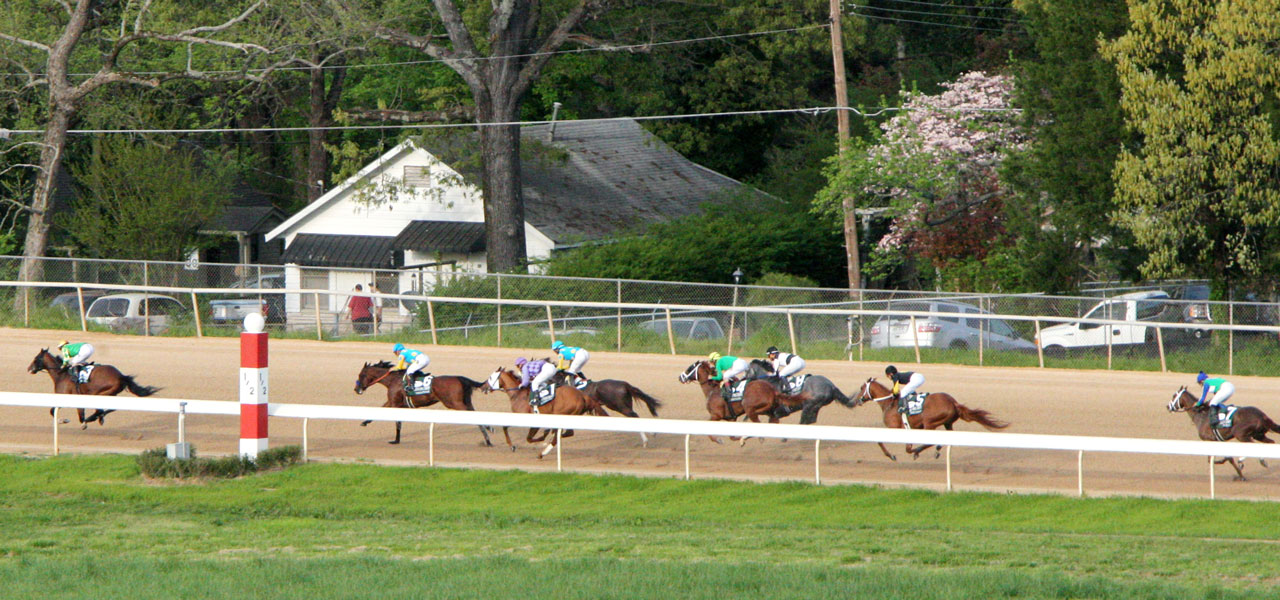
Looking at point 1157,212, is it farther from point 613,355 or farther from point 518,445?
point 518,445

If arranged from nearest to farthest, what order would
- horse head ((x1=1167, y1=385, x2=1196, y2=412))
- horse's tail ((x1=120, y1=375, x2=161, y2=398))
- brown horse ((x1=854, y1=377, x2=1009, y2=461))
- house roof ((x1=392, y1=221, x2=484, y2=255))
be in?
1. horse head ((x1=1167, y1=385, x2=1196, y2=412))
2. brown horse ((x1=854, y1=377, x2=1009, y2=461))
3. horse's tail ((x1=120, y1=375, x2=161, y2=398))
4. house roof ((x1=392, y1=221, x2=484, y2=255))

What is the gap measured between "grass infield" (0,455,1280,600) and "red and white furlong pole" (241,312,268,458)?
15.9 inches

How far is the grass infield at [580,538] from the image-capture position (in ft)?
23.4

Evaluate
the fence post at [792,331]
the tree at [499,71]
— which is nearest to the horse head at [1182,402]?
the fence post at [792,331]

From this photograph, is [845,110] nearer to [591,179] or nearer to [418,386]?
[591,179]

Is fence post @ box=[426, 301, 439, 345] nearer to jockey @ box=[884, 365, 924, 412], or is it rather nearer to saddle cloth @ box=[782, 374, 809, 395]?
saddle cloth @ box=[782, 374, 809, 395]

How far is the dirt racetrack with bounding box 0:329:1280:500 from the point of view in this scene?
13.3 m

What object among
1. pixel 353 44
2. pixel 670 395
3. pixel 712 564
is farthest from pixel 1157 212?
pixel 353 44

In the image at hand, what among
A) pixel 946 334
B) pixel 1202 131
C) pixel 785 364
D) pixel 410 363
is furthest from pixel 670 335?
pixel 1202 131

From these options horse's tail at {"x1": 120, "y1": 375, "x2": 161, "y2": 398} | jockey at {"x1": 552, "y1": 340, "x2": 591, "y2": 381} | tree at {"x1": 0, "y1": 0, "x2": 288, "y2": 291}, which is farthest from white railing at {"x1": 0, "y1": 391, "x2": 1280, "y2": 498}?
tree at {"x1": 0, "y1": 0, "x2": 288, "y2": 291}

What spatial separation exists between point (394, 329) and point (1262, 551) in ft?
57.1

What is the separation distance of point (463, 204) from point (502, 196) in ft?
17.5

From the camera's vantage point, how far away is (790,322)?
21.5 metres

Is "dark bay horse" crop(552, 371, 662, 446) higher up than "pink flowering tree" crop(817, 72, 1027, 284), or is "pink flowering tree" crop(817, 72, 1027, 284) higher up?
"pink flowering tree" crop(817, 72, 1027, 284)
